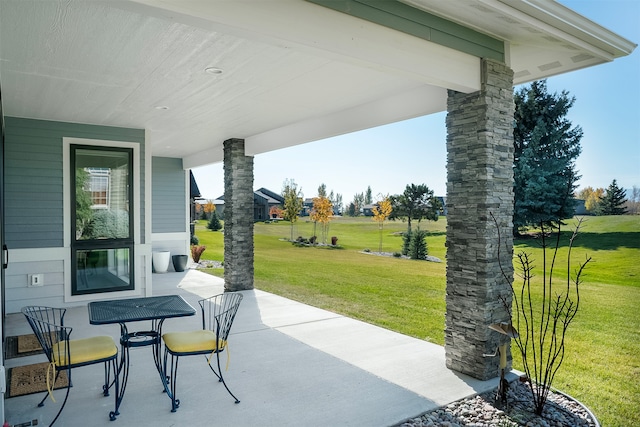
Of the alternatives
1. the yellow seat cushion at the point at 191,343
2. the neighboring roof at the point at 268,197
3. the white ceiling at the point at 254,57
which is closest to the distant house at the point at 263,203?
the neighboring roof at the point at 268,197

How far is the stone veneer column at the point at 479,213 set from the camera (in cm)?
383

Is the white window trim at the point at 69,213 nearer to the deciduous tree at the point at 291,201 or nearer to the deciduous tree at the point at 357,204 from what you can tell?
the deciduous tree at the point at 291,201

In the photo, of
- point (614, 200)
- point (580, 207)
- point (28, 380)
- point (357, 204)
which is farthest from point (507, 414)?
point (357, 204)

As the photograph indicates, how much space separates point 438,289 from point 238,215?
18.2 feet

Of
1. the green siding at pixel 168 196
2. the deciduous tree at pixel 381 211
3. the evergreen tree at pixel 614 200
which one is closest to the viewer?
the evergreen tree at pixel 614 200

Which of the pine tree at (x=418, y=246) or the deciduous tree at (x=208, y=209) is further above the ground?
the deciduous tree at (x=208, y=209)

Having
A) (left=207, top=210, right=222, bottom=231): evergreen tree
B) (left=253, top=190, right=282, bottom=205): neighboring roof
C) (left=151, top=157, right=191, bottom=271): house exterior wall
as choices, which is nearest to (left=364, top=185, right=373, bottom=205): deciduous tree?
(left=253, top=190, right=282, bottom=205): neighboring roof

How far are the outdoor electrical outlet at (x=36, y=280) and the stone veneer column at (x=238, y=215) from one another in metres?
3.14

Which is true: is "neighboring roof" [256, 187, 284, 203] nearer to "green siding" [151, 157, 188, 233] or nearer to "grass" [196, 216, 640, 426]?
"grass" [196, 216, 640, 426]

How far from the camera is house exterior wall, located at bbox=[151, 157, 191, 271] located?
11.4 m

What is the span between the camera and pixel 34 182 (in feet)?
21.7

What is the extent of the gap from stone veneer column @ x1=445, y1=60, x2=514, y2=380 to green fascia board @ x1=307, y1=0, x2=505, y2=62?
183mm

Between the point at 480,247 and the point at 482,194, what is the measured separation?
490 millimetres

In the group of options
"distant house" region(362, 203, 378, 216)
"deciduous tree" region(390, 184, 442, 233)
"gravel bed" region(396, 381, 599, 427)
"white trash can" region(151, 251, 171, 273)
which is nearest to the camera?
"gravel bed" region(396, 381, 599, 427)
